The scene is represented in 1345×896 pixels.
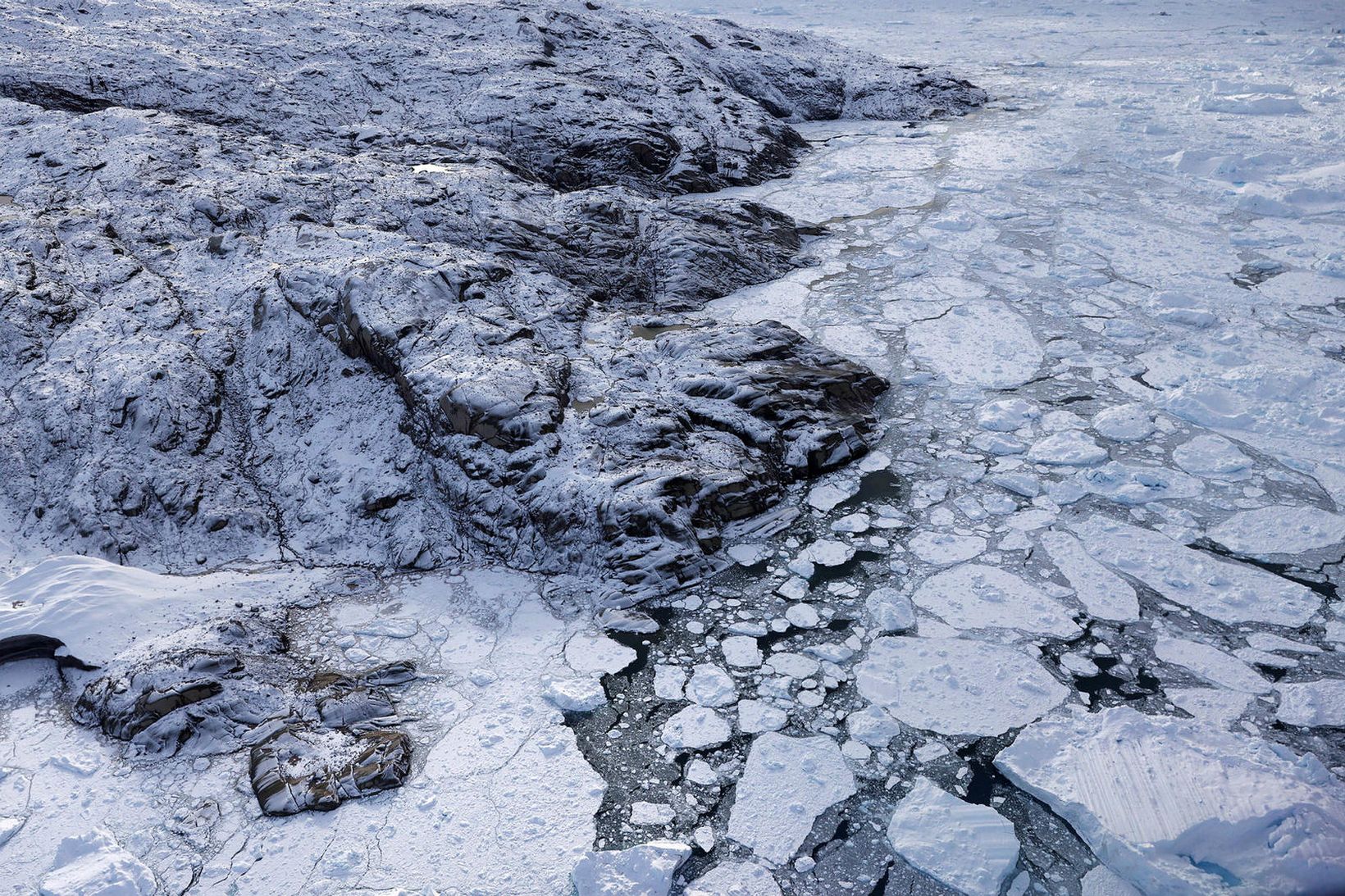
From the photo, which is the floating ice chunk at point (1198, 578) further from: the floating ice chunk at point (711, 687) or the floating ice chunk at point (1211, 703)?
the floating ice chunk at point (711, 687)

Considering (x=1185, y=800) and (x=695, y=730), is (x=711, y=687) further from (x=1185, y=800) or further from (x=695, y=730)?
(x=1185, y=800)

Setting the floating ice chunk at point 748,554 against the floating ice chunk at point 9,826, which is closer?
the floating ice chunk at point 9,826

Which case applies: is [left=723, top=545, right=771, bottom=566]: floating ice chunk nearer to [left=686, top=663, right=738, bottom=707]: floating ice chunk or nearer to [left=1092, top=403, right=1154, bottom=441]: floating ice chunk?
[left=686, top=663, right=738, bottom=707]: floating ice chunk

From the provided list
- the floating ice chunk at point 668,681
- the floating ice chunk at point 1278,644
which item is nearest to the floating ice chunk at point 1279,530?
the floating ice chunk at point 1278,644

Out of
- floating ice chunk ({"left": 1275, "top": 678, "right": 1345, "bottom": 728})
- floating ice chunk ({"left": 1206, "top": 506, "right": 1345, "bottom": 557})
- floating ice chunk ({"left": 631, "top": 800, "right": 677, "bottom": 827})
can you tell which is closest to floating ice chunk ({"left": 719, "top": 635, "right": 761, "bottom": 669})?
floating ice chunk ({"left": 631, "top": 800, "right": 677, "bottom": 827})

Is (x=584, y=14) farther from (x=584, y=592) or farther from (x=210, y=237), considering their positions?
(x=584, y=592)

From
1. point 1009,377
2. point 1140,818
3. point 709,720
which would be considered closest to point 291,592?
point 709,720
